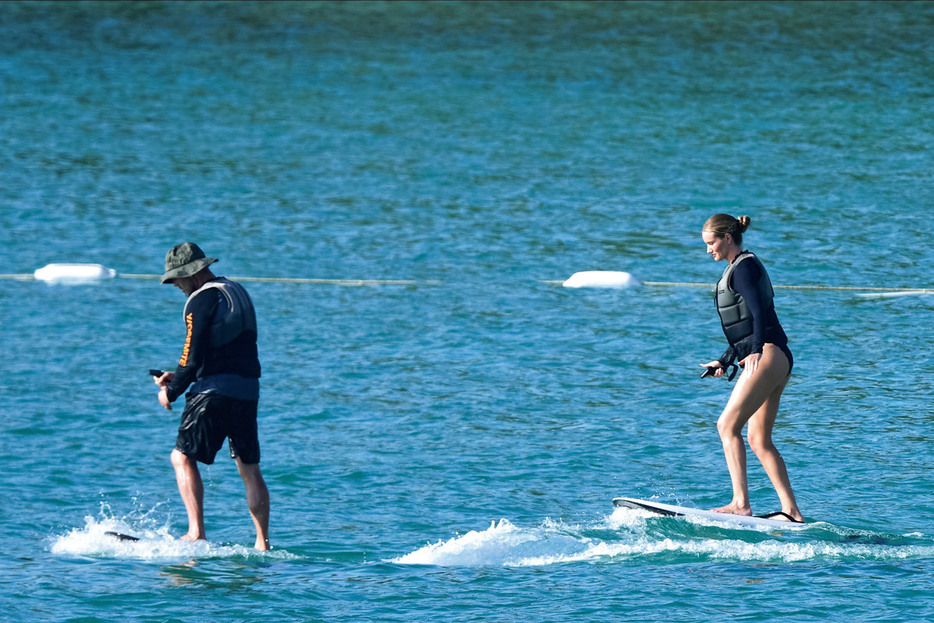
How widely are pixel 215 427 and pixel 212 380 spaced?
26 centimetres

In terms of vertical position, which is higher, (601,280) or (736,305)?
(736,305)

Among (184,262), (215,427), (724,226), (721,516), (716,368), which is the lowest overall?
(721,516)

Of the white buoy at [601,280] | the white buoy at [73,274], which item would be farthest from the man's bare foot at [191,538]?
the white buoy at [73,274]

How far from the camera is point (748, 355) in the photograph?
8.38 metres

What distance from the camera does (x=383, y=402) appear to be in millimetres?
12039

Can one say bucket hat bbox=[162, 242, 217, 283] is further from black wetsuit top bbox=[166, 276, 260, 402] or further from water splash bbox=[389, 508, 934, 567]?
water splash bbox=[389, 508, 934, 567]

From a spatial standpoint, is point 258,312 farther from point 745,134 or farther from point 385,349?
point 745,134

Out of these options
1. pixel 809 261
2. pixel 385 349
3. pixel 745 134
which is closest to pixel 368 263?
pixel 385 349

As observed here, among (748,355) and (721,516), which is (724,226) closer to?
(748,355)

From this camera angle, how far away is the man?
805cm

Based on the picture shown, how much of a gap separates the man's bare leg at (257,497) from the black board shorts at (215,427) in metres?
0.06

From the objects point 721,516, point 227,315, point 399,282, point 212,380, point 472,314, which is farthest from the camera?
point 399,282

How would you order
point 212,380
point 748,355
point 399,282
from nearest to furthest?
point 212,380, point 748,355, point 399,282

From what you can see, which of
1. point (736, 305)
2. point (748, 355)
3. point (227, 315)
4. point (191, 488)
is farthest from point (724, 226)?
point (191, 488)
